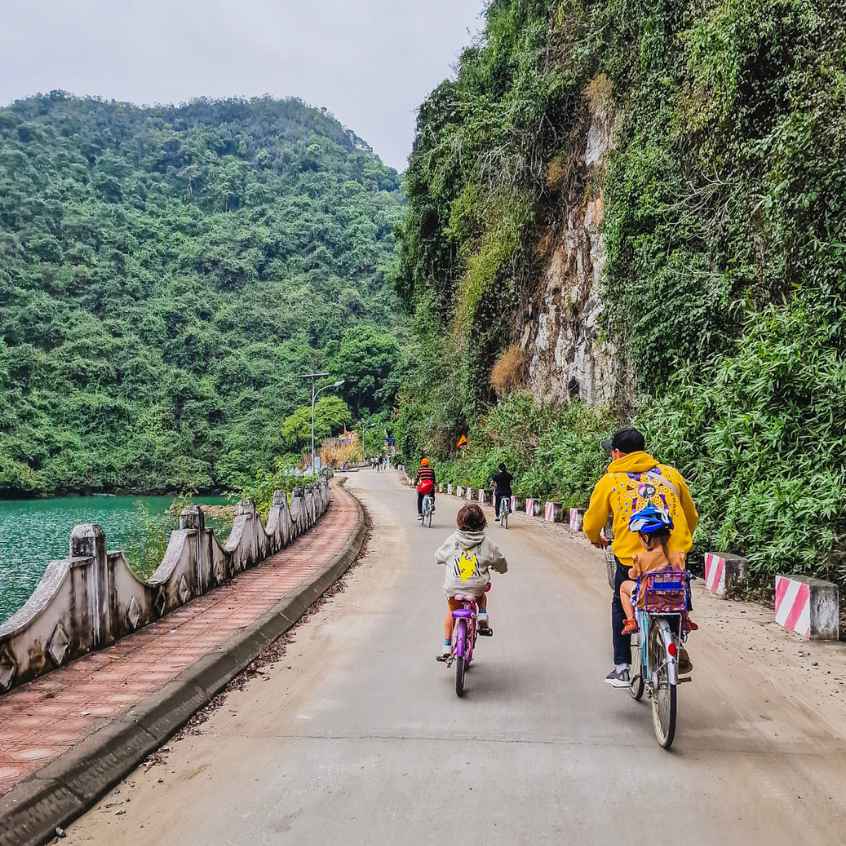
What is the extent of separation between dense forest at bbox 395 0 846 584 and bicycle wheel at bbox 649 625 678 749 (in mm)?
4276

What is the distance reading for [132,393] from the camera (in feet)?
244

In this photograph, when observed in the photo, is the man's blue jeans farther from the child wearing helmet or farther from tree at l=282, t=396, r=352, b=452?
tree at l=282, t=396, r=352, b=452

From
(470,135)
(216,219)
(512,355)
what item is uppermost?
(216,219)

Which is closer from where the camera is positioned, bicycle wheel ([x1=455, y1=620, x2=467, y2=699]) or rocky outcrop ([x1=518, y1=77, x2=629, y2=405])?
bicycle wheel ([x1=455, y1=620, x2=467, y2=699])

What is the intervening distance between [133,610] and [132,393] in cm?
7208

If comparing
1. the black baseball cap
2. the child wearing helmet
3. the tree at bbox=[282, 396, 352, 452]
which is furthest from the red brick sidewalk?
the tree at bbox=[282, 396, 352, 452]

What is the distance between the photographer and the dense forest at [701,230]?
946 centimetres

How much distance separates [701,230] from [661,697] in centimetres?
1182

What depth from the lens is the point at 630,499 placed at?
4816 mm

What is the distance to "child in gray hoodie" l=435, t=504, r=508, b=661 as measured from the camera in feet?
18.6

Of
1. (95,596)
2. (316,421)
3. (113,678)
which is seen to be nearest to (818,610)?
(113,678)

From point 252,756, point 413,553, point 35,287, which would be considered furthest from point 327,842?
point 35,287

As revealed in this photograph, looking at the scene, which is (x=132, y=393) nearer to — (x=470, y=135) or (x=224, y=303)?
(x=224, y=303)

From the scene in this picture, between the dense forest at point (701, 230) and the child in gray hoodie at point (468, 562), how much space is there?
409cm
